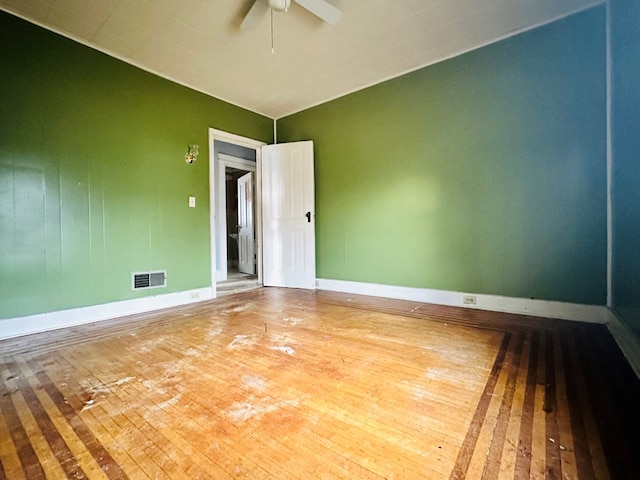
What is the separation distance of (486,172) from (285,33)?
2509 mm

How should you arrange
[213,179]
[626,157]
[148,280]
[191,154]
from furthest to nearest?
[213,179]
[191,154]
[148,280]
[626,157]

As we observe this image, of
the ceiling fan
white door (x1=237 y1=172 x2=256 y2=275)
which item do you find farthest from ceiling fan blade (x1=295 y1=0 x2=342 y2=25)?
white door (x1=237 y1=172 x2=256 y2=275)

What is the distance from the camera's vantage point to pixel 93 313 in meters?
2.92

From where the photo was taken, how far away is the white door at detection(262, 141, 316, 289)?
4359 mm

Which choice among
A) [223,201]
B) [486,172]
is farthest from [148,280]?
[486,172]

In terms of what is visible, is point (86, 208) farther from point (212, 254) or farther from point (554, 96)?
point (554, 96)

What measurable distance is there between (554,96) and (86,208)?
4706 millimetres

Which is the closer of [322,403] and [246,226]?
[322,403]

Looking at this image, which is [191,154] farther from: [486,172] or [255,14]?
[486,172]

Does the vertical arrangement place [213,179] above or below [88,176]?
above

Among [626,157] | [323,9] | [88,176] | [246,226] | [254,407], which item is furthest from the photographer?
[246,226]

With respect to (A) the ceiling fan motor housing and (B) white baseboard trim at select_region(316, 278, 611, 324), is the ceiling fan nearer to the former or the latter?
(A) the ceiling fan motor housing

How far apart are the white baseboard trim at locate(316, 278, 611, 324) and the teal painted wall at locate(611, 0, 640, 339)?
0.24m

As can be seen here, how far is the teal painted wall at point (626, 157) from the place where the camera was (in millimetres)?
1894
